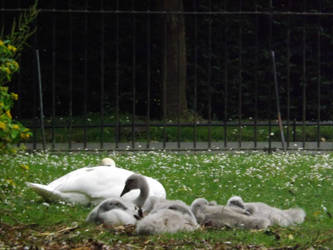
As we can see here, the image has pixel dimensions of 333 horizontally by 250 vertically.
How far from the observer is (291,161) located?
38.0 feet

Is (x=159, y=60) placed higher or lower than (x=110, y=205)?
higher

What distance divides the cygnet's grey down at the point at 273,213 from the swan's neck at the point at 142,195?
31.9 inches

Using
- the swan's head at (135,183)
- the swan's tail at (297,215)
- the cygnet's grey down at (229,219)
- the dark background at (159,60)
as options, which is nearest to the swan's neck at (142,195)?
the swan's head at (135,183)

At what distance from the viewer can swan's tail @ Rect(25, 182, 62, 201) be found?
7.54 metres

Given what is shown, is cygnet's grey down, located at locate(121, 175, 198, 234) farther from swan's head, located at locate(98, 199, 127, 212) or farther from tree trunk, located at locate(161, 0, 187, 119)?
tree trunk, located at locate(161, 0, 187, 119)

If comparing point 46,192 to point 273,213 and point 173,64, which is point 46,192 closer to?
point 273,213

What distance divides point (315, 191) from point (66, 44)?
13.2 meters

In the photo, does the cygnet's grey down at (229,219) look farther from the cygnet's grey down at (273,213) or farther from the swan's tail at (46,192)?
the swan's tail at (46,192)

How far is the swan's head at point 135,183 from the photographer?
6996 mm

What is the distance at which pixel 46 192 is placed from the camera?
765 centimetres

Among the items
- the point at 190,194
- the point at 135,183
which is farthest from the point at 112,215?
the point at 190,194

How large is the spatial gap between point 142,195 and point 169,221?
92cm

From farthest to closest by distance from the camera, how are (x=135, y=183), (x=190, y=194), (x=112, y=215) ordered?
1. (x=190, y=194)
2. (x=135, y=183)
3. (x=112, y=215)

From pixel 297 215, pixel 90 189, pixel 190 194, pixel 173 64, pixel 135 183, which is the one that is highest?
pixel 173 64
